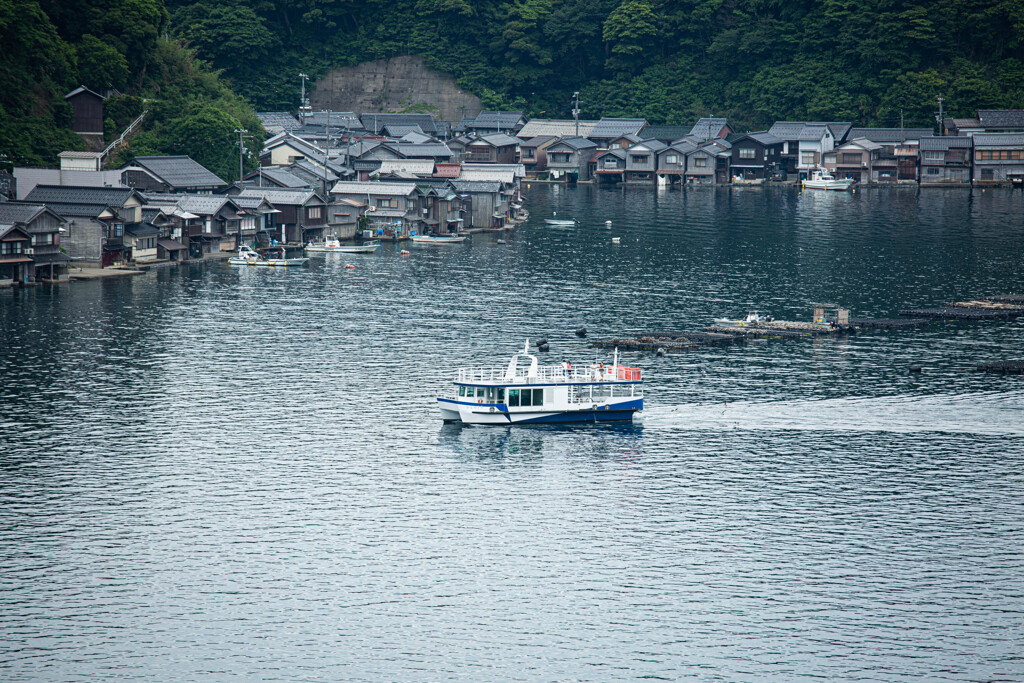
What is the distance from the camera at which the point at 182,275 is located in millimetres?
92938

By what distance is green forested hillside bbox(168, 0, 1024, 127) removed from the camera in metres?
153

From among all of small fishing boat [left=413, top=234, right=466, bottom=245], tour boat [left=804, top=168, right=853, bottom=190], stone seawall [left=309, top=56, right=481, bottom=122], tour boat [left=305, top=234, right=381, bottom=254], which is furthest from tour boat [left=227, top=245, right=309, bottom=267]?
stone seawall [left=309, top=56, right=481, bottom=122]

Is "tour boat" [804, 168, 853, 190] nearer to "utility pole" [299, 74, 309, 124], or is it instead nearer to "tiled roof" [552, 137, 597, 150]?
"tiled roof" [552, 137, 597, 150]

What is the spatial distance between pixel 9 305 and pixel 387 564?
159 feet

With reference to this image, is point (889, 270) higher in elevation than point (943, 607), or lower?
higher

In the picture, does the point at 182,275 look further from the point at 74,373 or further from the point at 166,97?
the point at 166,97

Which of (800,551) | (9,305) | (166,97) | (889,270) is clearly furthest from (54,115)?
(800,551)

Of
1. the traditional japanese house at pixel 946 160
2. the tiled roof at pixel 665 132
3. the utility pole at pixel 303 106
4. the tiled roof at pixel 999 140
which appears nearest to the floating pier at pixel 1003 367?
the tiled roof at pixel 999 140

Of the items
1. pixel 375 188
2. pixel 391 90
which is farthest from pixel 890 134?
pixel 391 90

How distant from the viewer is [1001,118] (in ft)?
474

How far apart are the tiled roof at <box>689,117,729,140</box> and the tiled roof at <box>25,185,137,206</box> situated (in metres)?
92.6

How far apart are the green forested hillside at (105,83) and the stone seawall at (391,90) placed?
166 feet

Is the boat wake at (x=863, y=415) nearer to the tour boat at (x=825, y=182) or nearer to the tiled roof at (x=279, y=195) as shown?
the tiled roof at (x=279, y=195)

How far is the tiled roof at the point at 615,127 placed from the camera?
164 m
